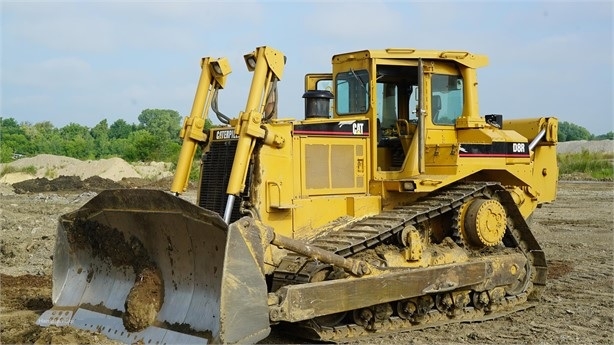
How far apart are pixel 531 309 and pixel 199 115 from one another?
489cm

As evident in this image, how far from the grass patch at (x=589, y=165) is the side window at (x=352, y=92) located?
26.9 metres

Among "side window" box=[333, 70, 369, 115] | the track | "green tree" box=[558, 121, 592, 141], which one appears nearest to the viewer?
the track

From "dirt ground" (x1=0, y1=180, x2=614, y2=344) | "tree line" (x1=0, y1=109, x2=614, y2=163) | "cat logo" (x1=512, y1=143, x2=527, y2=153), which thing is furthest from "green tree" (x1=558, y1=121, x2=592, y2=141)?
"cat logo" (x1=512, y1=143, x2=527, y2=153)

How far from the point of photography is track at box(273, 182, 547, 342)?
772cm

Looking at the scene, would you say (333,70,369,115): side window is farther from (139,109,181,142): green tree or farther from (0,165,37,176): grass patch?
(139,109,181,142): green tree

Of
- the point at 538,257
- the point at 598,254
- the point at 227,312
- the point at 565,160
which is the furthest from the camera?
the point at 565,160

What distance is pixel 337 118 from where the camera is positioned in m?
9.26

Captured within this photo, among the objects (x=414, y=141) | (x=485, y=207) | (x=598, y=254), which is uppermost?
(x=414, y=141)

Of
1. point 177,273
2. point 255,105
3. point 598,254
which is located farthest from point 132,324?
point 598,254

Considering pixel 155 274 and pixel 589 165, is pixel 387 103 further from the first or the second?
pixel 589 165

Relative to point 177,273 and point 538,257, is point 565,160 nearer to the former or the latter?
point 538,257

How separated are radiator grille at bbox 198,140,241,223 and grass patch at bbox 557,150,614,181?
28.1 meters

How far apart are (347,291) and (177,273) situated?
1.75 m

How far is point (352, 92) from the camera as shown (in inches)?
367
